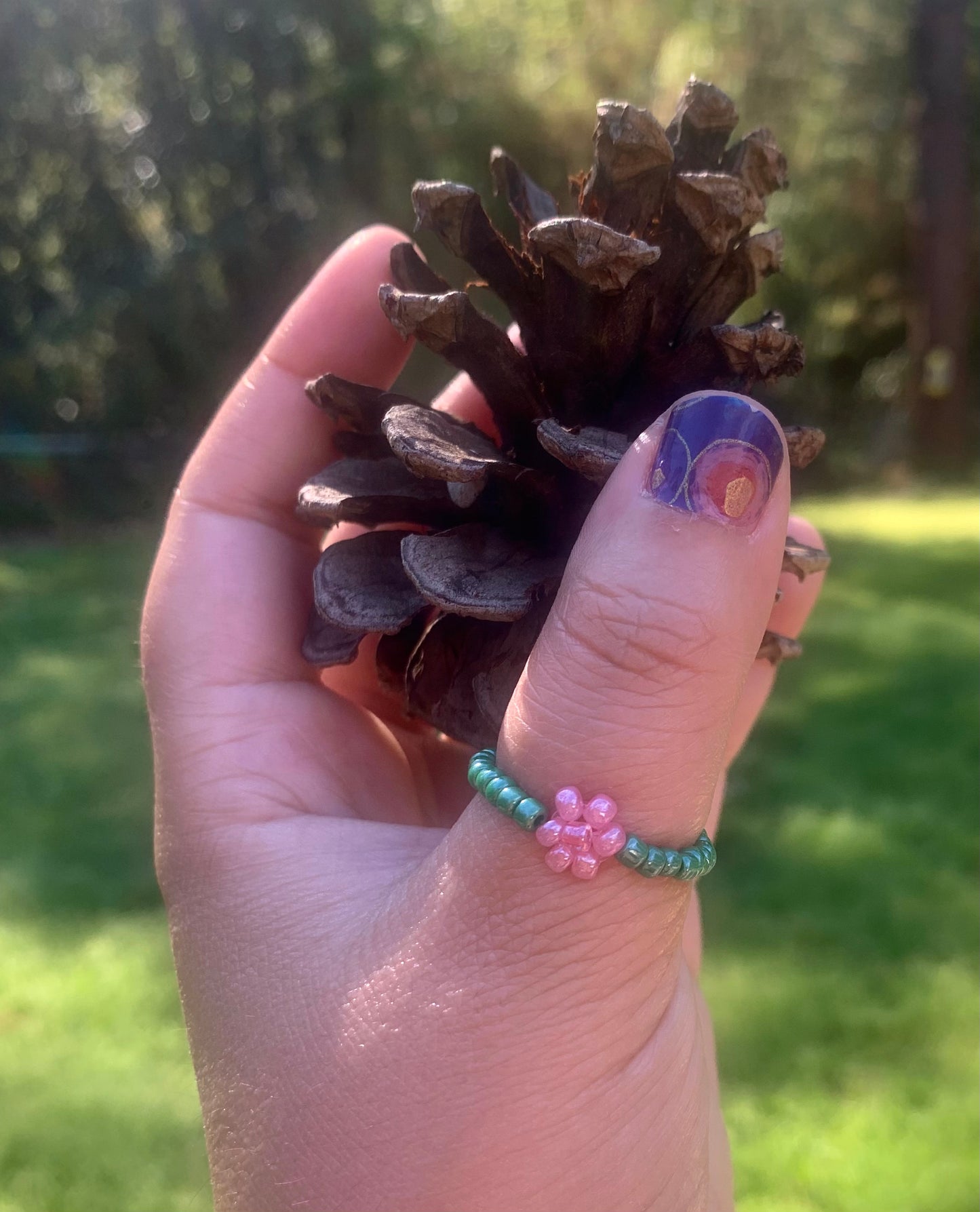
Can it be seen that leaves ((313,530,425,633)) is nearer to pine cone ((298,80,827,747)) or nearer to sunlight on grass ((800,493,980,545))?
pine cone ((298,80,827,747))

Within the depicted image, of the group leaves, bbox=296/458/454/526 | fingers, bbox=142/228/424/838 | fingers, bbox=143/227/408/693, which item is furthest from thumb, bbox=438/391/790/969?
fingers, bbox=143/227/408/693

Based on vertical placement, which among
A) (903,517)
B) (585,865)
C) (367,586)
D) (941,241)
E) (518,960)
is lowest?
(903,517)

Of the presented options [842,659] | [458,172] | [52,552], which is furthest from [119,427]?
[842,659]

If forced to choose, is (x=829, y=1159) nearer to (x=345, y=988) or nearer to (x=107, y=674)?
(x=345, y=988)

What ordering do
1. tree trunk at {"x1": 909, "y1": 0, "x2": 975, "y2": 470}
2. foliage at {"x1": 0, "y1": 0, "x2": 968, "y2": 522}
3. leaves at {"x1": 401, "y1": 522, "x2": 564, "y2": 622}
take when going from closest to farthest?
leaves at {"x1": 401, "y1": 522, "x2": 564, "y2": 622} < foliage at {"x1": 0, "y1": 0, "x2": 968, "y2": 522} < tree trunk at {"x1": 909, "y1": 0, "x2": 975, "y2": 470}

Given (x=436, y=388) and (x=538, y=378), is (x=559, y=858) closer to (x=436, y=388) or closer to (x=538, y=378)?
(x=538, y=378)

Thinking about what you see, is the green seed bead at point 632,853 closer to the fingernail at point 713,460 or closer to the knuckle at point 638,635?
the knuckle at point 638,635

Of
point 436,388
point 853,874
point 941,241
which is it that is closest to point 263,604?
point 853,874

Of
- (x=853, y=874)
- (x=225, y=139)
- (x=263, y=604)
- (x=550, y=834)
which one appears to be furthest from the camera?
(x=225, y=139)
